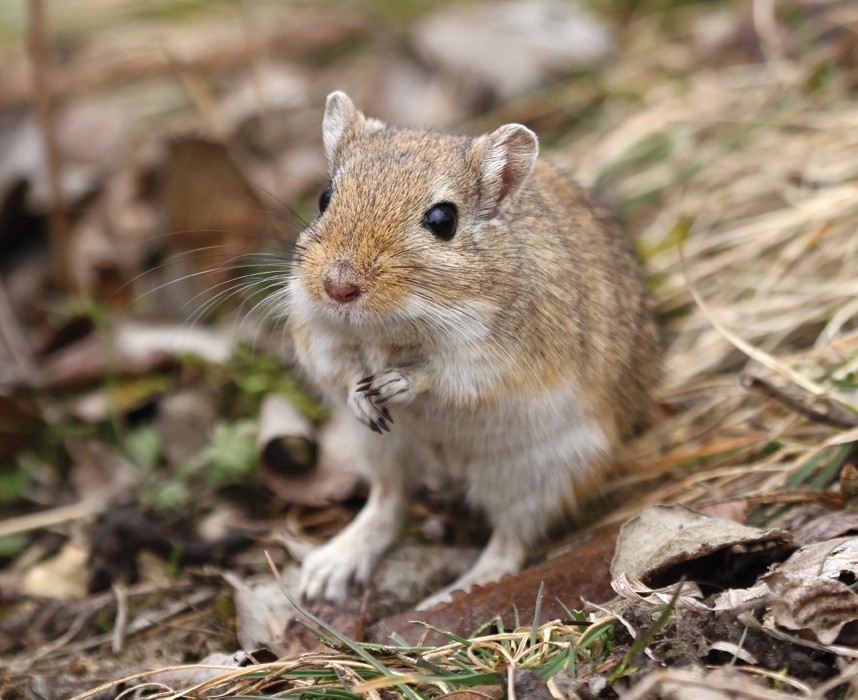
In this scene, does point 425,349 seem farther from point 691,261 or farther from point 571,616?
point 691,261

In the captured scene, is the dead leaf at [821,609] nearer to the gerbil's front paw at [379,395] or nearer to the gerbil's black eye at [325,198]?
the gerbil's front paw at [379,395]

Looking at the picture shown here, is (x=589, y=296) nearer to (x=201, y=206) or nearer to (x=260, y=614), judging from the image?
(x=260, y=614)

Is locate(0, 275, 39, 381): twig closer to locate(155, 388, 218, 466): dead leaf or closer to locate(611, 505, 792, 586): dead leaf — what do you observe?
locate(155, 388, 218, 466): dead leaf

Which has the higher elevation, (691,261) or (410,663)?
(691,261)

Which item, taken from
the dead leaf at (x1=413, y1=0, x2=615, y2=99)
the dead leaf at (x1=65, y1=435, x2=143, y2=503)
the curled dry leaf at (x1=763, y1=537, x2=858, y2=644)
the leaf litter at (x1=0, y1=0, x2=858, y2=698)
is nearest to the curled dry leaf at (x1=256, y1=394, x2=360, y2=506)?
the leaf litter at (x1=0, y1=0, x2=858, y2=698)

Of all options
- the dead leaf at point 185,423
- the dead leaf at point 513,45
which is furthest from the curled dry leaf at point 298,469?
the dead leaf at point 513,45

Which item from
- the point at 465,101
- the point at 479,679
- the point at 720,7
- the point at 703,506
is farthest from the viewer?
the point at 720,7

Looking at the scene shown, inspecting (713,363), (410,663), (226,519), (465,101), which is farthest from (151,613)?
(465,101)

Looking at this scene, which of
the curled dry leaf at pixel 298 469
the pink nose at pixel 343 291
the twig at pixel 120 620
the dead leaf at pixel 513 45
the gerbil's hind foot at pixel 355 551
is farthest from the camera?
the dead leaf at pixel 513 45
